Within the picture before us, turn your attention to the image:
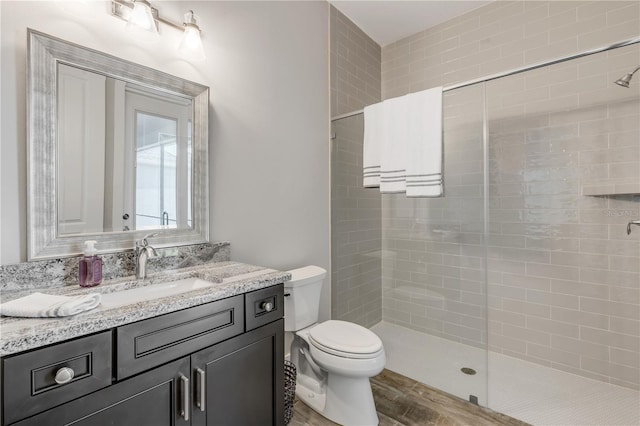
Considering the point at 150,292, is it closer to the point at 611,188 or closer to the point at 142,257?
the point at 142,257

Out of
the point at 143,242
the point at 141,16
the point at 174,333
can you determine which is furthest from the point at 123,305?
the point at 141,16

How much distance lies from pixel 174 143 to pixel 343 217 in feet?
4.78

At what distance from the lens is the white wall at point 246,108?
108cm

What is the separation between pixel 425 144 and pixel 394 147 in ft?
0.69

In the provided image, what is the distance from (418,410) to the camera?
177 centimetres

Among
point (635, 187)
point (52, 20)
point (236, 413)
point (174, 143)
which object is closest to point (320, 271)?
point (236, 413)

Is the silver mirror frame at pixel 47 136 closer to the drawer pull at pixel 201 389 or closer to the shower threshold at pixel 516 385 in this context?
the drawer pull at pixel 201 389

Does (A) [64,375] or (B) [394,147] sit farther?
(B) [394,147]

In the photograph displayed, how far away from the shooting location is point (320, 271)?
195 centimetres

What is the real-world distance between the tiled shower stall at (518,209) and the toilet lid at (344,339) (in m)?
0.74

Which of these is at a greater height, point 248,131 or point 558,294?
point 248,131

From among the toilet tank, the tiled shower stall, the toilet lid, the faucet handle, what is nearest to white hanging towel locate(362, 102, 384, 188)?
the tiled shower stall

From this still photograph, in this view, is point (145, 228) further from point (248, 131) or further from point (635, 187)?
point (635, 187)

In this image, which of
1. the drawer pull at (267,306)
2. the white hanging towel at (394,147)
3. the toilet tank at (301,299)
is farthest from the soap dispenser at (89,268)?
the white hanging towel at (394,147)
